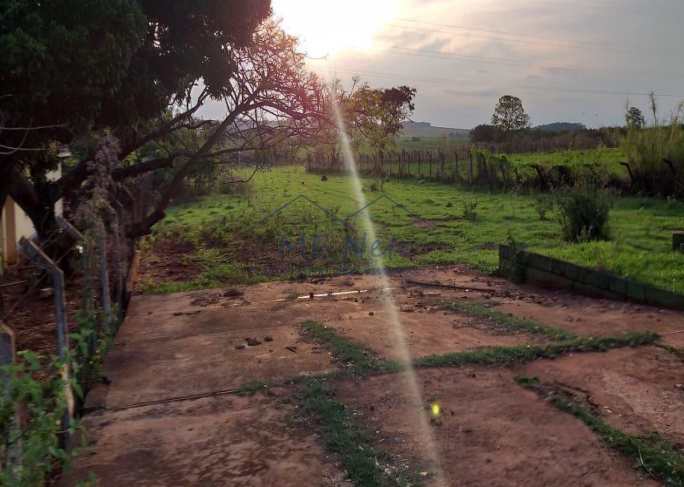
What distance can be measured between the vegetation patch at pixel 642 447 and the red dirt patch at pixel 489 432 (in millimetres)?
59

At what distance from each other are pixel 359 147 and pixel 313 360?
21.8 feet

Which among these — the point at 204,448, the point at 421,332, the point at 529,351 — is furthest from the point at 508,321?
the point at 204,448

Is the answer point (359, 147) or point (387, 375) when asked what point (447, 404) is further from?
point (359, 147)

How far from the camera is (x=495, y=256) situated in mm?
9859

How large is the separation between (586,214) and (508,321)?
15.6 feet

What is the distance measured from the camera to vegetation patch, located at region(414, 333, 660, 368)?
15.6ft

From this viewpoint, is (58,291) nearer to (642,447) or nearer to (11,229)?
(642,447)

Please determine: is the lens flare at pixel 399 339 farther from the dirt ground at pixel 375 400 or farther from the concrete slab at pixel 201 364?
the concrete slab at pixel 201 364

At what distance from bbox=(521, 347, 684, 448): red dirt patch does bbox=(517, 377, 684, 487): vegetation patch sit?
88 mm

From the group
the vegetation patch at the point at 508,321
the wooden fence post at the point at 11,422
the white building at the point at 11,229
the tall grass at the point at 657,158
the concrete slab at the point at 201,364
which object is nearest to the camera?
the wooden fence post at the point at 11,422

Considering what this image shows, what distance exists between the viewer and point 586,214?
9969 millimetres

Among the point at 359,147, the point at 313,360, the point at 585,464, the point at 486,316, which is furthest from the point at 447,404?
the point at 359,147

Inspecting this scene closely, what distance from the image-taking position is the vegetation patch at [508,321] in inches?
213

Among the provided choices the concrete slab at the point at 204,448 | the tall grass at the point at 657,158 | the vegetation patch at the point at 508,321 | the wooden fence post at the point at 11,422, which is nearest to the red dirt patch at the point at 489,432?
the concrete slab at the point at 204,448
